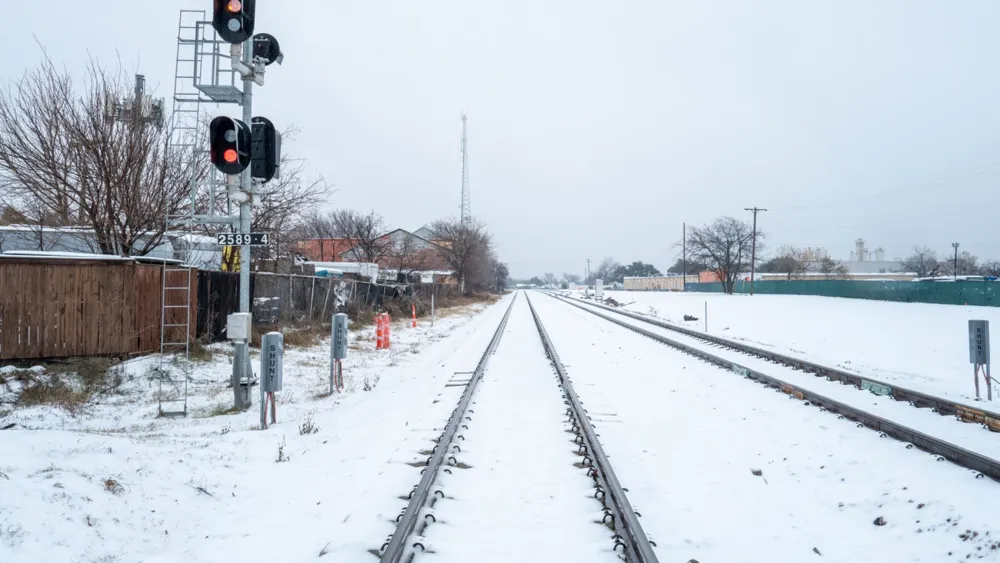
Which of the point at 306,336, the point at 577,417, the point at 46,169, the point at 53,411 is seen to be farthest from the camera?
the point at 306,336

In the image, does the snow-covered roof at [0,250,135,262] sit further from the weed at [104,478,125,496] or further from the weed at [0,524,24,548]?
the weed at [0,524,24,548]

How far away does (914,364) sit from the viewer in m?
16.2

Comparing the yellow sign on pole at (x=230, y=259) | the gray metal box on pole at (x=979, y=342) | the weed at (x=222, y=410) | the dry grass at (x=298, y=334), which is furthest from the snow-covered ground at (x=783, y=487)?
the yellow sign on pole at (x=230, y=259)

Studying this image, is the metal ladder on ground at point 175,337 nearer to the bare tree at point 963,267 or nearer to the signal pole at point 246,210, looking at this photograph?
the signal pole at point 246,210

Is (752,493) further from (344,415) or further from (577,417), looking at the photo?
(344,415)

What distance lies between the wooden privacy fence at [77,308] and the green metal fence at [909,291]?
44569 millimetres

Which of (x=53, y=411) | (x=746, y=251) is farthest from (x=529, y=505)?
(x=746, y=251)

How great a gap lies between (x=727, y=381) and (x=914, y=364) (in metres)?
8.84

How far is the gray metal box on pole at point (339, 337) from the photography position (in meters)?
10.5

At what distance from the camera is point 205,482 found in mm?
5363

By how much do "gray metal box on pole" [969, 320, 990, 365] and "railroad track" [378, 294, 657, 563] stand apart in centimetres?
761

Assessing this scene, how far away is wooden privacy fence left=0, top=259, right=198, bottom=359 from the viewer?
34.6ft

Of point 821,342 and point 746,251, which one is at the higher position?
point 746,251

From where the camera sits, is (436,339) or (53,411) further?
(436,339)
